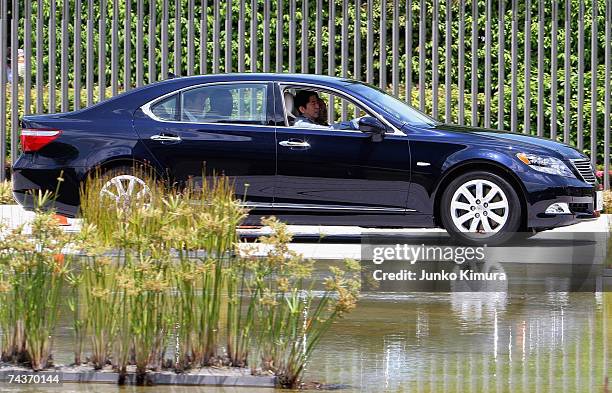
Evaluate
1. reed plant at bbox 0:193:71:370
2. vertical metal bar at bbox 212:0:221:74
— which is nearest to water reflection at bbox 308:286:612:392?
reed plant at bbox 0:193:71:370

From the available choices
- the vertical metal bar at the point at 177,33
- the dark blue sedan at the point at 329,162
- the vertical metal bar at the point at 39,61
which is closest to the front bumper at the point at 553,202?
the dark blue sedan at the point at 329,162

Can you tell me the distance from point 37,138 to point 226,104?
168 centimetres

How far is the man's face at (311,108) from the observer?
14.4 metres

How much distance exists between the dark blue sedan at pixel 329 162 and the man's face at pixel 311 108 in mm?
162

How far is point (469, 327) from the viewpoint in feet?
31.0

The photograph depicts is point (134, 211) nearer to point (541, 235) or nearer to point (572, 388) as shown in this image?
point (572, 388)

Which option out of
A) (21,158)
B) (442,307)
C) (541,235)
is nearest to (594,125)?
(541,235)

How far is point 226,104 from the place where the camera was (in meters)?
14.2

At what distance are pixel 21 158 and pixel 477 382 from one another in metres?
7.61

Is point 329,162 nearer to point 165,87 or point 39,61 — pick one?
point 165,87

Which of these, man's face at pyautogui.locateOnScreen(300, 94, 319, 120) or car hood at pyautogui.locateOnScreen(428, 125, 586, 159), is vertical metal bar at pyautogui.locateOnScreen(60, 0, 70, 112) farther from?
car hood at pyautogui.locateOnScreen(428, 125, 586, 159)

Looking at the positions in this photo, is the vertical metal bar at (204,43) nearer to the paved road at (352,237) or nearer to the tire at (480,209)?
the paved road at (352,237)

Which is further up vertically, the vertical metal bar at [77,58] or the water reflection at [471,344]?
the vertical metal bar at [77,58]

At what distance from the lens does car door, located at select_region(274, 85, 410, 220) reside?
13.9m
